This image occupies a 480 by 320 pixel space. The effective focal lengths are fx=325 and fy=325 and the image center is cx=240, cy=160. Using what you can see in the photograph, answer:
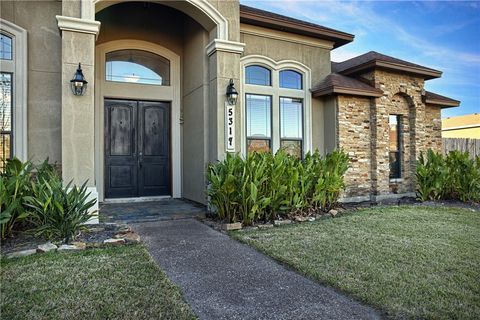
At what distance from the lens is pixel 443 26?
11.6 meters

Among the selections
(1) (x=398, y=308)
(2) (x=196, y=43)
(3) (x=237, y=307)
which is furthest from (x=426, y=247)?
(2) (x=196, y=43)

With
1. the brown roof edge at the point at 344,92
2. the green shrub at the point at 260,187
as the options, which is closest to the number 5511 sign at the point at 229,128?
the green shrub at the point at 260,187

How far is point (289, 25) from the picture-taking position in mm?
8258

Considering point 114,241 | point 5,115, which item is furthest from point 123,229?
point 5,115

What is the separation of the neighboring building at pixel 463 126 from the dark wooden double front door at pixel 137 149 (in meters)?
21.3

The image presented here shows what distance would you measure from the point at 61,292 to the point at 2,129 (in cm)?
446

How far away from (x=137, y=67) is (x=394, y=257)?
23.8 ft

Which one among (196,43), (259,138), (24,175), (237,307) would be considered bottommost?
(237,307)

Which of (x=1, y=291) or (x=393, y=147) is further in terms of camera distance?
(x=393, y=147)

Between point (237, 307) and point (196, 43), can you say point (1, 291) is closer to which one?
point (237, 307)

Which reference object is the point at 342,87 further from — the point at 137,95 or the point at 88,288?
the point at 88,288

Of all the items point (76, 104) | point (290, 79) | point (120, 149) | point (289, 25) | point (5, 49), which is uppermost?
point (289, 25)

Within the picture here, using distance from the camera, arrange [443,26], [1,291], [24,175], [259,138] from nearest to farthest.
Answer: [1,291] < [24,175] < [259,138] < [443,26]

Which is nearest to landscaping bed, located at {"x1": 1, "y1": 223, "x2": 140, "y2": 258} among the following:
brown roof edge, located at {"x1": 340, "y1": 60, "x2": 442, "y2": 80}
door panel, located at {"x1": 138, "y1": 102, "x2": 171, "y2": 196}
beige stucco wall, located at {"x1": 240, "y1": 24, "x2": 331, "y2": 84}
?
door panel, located at {"x1": 138, "y1": 102, "x2": 171, "y2": 196}
